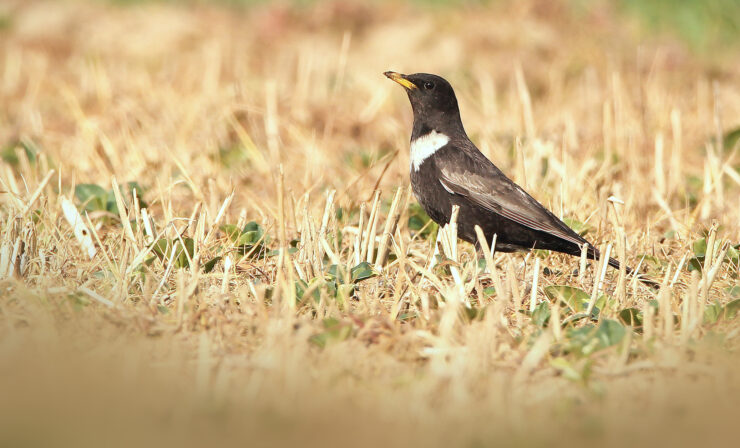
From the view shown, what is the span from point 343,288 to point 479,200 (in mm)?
1128

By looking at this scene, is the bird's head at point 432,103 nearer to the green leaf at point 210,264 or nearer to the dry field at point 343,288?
the dry field at point 343,288

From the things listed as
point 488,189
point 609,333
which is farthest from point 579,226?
point 609,333

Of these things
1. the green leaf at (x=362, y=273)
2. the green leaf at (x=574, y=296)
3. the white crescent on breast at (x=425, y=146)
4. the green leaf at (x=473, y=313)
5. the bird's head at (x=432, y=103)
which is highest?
the bird's head at (x=432, y=103)

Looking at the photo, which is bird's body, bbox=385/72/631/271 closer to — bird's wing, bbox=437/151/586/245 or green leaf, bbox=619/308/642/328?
bird's wing, bbox=437/151/586/245

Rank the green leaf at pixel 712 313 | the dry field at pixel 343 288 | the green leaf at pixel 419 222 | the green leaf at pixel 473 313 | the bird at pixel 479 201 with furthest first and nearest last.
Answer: the green leaf at pixel 419 222 → the bird at pixel 479 201 → the green leaf at pixel 712 313 → the green leaf at pixel 473 313 → the dry field at pixel 343 288

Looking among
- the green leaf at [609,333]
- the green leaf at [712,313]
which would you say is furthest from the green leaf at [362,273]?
the green leaf at [712,313]

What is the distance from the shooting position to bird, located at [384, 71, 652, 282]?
452cm

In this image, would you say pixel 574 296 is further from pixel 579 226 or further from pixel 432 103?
pixel 432 103

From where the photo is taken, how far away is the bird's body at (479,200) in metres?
4.52

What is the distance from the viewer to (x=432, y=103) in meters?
5.01

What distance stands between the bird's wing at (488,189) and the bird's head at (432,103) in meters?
0.29

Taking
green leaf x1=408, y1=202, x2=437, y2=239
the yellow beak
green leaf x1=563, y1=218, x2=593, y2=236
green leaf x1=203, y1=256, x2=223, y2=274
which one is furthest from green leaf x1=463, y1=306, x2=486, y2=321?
the yellow beak

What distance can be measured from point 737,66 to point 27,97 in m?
7.22

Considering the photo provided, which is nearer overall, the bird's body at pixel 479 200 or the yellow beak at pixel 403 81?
the bird's body at pixel 479 200
